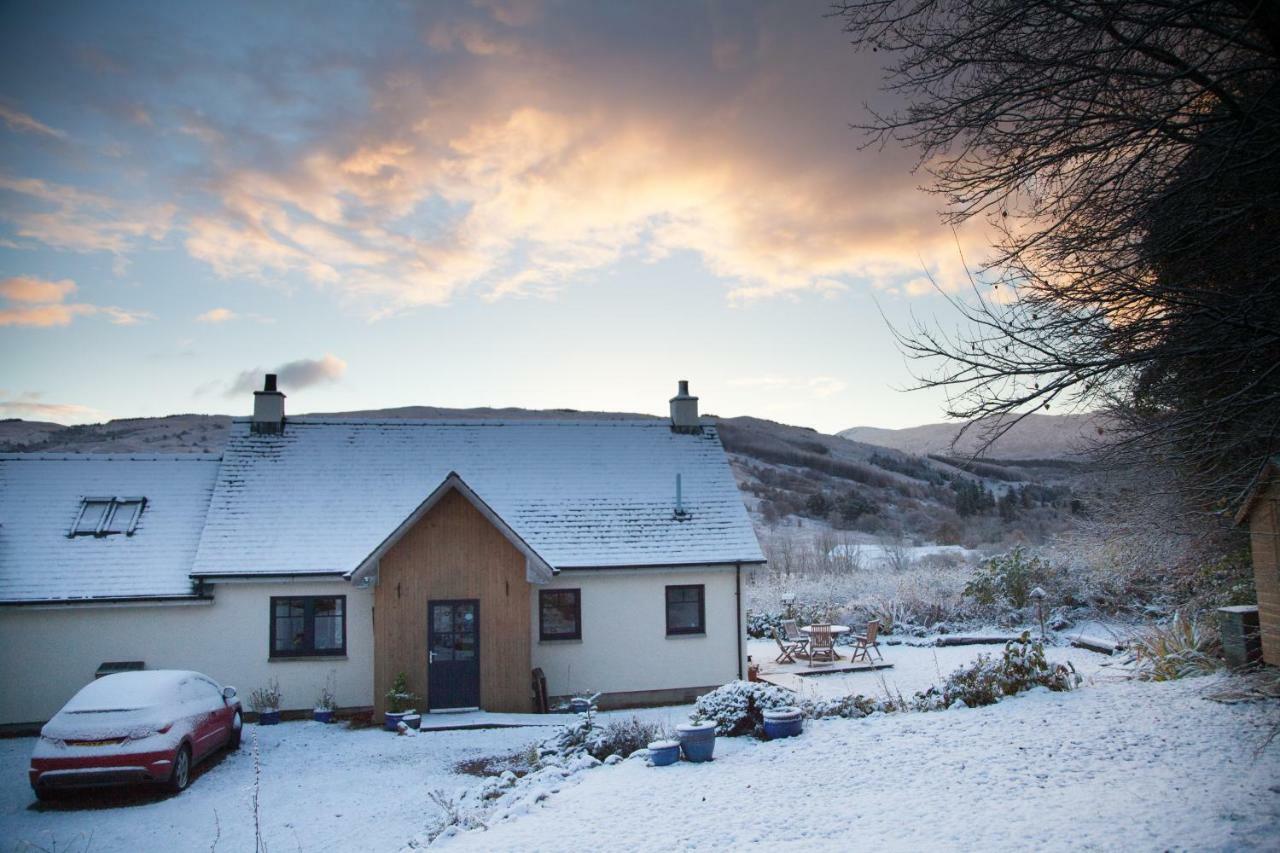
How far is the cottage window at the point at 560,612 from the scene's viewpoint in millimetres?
18641

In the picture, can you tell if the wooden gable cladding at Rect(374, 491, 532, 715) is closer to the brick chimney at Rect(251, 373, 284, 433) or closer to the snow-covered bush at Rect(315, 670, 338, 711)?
the snow-covered bush at Rect(315, 670, 338, 711)

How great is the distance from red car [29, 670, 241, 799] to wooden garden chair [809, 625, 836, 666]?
13.2 m

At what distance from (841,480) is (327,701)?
6485 cm

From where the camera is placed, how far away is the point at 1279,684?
415 inches

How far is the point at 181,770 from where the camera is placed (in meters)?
12.5

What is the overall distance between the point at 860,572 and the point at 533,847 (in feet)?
91.1

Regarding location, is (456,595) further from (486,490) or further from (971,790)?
(971,790)

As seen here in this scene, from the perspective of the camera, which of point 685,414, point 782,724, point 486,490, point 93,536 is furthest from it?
point 685,414

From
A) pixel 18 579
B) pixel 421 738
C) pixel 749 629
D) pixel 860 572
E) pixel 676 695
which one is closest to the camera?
pixel 421 738

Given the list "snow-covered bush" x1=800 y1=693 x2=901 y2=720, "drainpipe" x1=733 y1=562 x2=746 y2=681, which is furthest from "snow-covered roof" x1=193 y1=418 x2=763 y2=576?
"snow-covered bush" x1=800 y1=693 x2=901 y2=720

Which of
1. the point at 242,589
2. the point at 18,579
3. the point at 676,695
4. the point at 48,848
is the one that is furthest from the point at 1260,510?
the point at 18,579

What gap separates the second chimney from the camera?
22688 mm

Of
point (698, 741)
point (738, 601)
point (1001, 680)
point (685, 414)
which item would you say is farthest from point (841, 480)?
point (698, 741)

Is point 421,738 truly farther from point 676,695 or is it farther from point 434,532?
point 676,695
